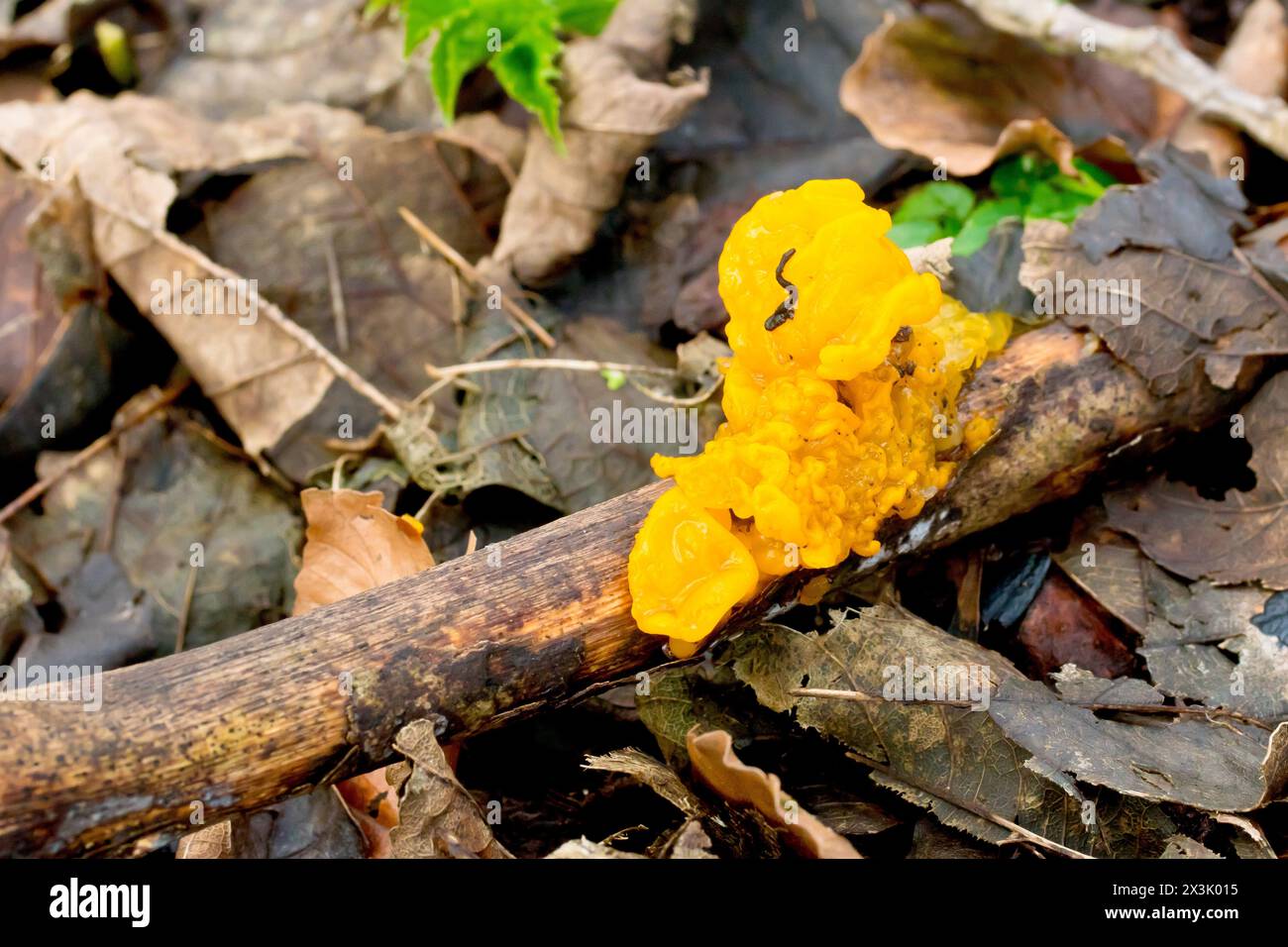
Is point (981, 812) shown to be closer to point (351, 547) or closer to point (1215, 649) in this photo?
point (1215, 649)

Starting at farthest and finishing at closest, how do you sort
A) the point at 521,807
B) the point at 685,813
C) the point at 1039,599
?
the point at 1039,599, the point at 521,807, the point at 685,813

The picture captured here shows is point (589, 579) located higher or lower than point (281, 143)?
lower

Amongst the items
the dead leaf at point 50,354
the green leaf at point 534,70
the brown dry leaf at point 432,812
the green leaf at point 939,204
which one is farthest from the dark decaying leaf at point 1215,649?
the dead leaf at point 50,354

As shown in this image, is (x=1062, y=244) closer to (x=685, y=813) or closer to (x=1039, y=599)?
(x=1039, y=599)

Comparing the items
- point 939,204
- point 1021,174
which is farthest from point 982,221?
point 1021,174

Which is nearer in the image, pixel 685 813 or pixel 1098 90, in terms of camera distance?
pixel 685 813

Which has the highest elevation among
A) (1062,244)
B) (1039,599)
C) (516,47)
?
(516,47)
